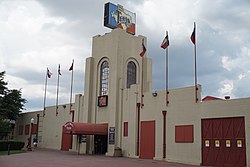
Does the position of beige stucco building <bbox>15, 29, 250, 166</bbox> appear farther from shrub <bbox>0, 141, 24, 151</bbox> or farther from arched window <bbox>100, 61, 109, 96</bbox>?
shrub <bbox>0, 141, 24, 151</bbox>

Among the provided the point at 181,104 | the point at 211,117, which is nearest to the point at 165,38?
the point at 181,104

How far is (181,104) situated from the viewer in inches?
1176

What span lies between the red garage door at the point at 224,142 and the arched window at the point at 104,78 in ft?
47.2

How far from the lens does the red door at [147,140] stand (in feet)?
105

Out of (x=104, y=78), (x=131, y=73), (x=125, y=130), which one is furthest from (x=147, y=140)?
(x=104, y=78)

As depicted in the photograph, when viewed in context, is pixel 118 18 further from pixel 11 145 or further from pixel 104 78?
pixel 11 145

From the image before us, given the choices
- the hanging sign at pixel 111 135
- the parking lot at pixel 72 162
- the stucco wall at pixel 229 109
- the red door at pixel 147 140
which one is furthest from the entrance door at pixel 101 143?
the stucco wall at pixel 229 109

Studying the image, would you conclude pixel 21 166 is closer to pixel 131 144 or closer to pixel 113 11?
pixel 131 144

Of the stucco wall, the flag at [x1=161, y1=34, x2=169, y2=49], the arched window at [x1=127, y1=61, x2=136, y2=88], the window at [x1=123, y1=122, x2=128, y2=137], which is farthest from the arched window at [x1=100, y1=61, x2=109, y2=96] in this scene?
the stucco wall

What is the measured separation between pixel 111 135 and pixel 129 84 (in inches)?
244

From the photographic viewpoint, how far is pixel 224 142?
85.8ft

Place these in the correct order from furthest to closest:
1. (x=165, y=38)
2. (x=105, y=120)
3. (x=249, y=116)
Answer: (x=105, y=120) < (x=165, y=38) < (x=249, y=116)

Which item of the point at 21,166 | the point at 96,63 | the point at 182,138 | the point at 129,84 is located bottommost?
the point at 21,166

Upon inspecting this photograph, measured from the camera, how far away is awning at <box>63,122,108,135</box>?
34.6 m
